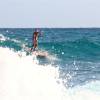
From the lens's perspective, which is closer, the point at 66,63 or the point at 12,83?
the point at 12,83

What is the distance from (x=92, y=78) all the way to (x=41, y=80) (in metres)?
4.77

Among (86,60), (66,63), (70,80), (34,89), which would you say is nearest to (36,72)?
(34,89)

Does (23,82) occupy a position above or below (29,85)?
above

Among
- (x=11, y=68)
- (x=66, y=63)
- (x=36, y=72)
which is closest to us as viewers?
(x=11, y=68)

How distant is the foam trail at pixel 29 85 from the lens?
12.0 m

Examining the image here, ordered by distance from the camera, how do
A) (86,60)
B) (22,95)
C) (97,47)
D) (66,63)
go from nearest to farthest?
(22,95), (66,63), (86,60), (97,47)

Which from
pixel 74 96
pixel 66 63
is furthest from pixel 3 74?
pixel 66 63

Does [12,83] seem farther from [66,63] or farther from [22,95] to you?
[66,63]

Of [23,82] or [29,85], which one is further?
[29,85]

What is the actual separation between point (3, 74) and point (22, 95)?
898 mm

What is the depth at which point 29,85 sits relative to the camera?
12.6 meters

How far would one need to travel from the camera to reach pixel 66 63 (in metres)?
22.6

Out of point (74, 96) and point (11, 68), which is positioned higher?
point (11, 68)

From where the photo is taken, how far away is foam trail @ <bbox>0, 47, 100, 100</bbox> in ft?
39.2
